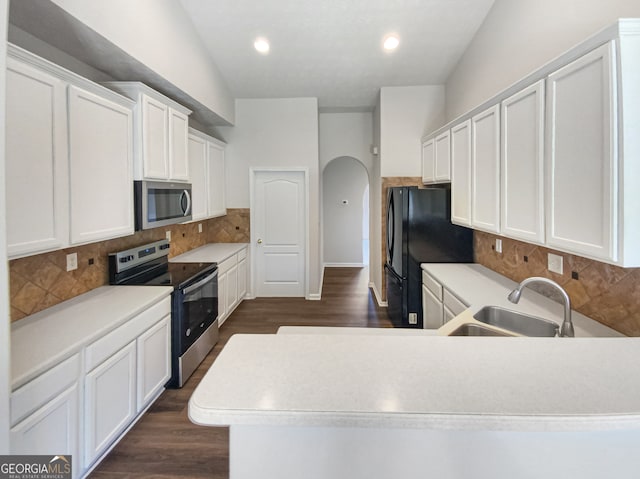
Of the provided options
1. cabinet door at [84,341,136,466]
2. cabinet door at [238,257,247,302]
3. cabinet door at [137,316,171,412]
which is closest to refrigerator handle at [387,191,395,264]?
cabinet door at [238,257,247,302]

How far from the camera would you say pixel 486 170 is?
105 inches

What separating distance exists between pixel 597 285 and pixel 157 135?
10.9 feet

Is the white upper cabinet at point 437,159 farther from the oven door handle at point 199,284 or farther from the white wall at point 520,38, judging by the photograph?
the oven door handle at point 199,284

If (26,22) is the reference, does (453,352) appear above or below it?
below

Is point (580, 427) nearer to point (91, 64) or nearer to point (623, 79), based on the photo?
point (623, 79)

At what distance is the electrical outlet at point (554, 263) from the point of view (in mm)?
2268

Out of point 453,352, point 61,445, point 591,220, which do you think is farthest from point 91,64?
point 591,220

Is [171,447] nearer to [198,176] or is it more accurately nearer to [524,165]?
[524,165]

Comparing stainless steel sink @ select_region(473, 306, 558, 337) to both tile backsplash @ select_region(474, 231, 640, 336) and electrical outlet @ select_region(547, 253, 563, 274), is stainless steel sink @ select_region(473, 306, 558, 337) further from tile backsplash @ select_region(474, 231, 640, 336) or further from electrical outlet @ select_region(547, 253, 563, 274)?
electrical outlet @ select_region(547, 253, 563, 274)

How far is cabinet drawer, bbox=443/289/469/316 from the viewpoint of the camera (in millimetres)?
2467

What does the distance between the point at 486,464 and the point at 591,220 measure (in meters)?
1.19

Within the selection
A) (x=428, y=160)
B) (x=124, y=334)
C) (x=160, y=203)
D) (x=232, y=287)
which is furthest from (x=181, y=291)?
(x=428, y=160)

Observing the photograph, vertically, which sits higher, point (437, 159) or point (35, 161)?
point (437, 159)

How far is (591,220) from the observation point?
154cm
